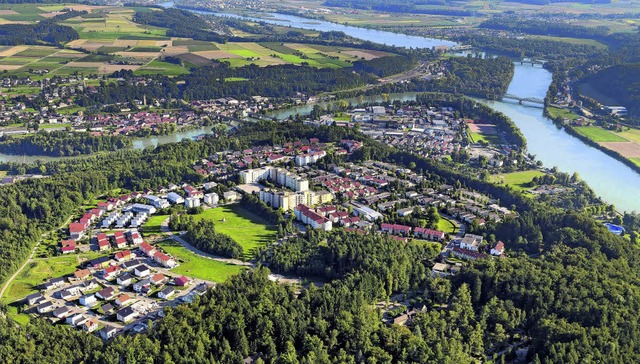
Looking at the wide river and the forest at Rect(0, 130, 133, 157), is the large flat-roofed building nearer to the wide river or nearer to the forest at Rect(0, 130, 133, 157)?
the wide river

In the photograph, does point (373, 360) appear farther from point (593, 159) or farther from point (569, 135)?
point (569, 135)

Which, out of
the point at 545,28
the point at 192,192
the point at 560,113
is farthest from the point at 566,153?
the point at 545,28

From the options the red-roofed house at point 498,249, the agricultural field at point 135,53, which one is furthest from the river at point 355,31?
the red-roofed house at point 498,249

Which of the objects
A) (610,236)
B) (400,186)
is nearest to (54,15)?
(400,186)

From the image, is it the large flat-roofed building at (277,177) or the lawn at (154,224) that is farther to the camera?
the large flat-roofed building at (277,177)

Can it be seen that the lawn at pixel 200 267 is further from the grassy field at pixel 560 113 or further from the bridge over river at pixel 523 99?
the bridge over river at pixel 523 99

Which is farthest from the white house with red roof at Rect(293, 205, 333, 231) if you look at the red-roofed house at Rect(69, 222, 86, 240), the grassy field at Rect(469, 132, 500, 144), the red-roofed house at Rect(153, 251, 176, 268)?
the grassy field at Rect(469, 132, 500, 144)
